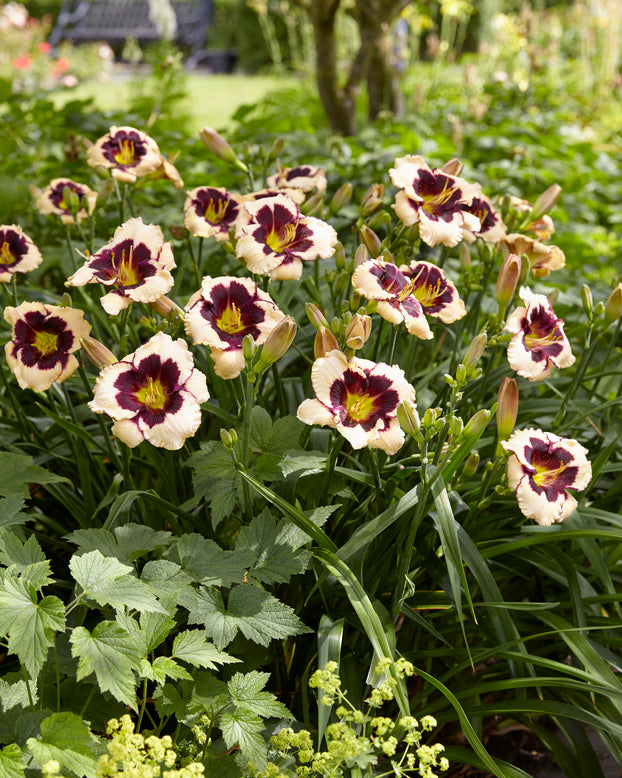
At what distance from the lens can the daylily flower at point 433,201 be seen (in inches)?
56.5

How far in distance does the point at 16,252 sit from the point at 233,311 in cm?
54

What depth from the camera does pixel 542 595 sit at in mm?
1587

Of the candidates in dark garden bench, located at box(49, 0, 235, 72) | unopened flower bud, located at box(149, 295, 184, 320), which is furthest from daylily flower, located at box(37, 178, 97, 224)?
dark garden bench, located at box(49, 0, 235, 72)

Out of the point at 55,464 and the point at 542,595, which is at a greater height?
the point at 55,464

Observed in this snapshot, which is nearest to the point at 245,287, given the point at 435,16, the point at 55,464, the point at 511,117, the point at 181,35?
the point at 55,464

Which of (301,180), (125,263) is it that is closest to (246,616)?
(125,263)

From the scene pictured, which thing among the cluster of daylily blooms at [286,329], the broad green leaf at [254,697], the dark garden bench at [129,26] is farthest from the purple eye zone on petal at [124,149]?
the dark garden bench at [129,26]

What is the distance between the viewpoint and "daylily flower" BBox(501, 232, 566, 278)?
1624mm

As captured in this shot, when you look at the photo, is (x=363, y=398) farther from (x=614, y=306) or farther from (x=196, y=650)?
(x=614, y=306)

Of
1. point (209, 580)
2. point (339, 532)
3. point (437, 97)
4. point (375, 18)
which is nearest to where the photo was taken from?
point (209, 580)

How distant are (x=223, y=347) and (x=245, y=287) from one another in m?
0.15

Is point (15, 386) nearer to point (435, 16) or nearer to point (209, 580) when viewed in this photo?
point (209, 580)

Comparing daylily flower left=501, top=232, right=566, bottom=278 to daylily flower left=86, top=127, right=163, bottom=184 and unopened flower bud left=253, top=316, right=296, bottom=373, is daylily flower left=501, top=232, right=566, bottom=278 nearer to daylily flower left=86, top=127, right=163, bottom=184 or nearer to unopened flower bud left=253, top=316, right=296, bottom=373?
unopened flower bud left=253, top=316, right=296, bottom=373

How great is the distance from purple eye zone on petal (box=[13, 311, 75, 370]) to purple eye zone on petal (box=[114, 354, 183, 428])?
0.55 ft
